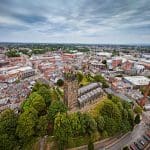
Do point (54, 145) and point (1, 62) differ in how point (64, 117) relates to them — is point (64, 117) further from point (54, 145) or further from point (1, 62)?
point (1, 62)

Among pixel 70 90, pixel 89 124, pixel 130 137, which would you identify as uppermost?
pixel 70 90

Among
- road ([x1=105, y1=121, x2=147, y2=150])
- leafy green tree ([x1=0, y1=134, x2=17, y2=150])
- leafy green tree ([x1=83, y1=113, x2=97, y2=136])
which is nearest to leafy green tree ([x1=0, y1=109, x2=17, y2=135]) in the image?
leafy green tree ([x1=0, y1=134, x2=17, y2=150])

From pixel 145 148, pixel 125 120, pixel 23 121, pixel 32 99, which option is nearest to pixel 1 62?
pixel 32 99

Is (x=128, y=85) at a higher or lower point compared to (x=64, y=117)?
lower

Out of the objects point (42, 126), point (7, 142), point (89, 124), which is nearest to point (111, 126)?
point (89, 124)

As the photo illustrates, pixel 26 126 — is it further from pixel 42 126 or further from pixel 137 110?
pixel 137 110

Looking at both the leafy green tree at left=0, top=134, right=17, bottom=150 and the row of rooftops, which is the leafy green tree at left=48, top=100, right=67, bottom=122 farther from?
the leafy green tree at left=0, top=134, right=17, bottom=150
